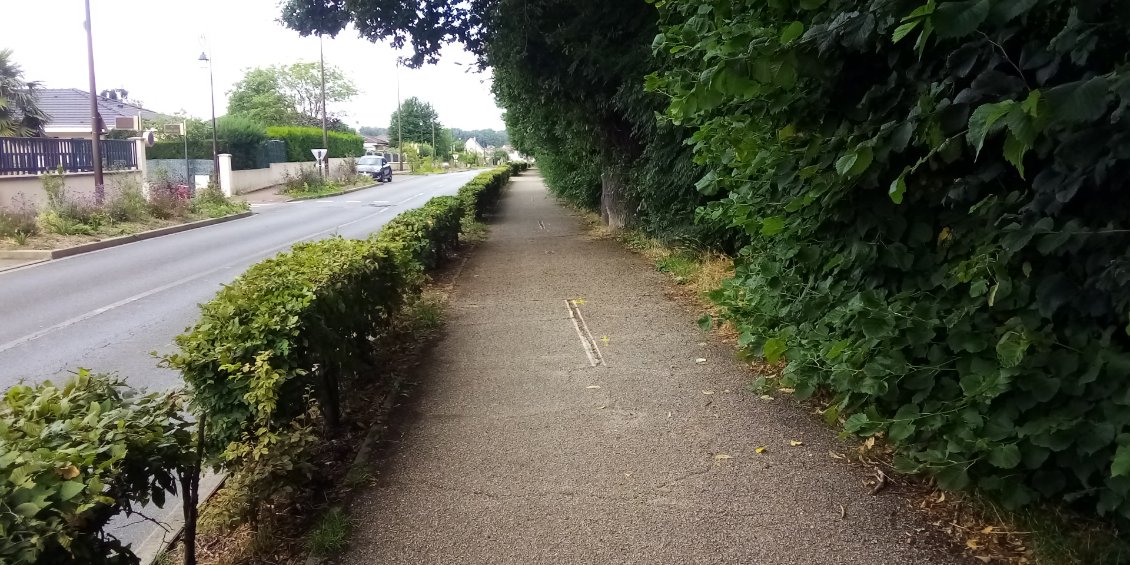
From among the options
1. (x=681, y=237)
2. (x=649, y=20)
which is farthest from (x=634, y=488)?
(x=649, y=20)

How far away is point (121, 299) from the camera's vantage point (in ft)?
35.8

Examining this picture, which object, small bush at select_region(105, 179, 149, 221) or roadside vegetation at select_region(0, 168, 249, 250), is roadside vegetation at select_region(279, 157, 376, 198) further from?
small bush at select_region(105, 179, 149, 221)

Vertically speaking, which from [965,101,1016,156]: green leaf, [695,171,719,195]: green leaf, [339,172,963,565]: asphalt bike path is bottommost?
[339,172,963,565]: asphalt bike path

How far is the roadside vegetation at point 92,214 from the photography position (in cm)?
1694

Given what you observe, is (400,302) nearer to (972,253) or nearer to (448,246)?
(972,253)

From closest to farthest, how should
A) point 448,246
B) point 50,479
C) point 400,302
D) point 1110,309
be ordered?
point 50,479 → point 1110,309 → point 400,302 → point 448,246

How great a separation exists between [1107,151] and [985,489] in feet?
5.13

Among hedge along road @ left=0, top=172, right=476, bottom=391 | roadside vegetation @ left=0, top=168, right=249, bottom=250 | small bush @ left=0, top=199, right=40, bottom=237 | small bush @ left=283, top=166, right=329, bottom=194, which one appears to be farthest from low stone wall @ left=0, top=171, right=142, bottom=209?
small bush @ left=283, top=166, right=329, bottom=194

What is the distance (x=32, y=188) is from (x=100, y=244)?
6766mm

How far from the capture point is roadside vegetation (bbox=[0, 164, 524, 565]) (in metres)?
2.32

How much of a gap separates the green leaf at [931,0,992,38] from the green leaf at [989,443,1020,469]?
66.0 inches

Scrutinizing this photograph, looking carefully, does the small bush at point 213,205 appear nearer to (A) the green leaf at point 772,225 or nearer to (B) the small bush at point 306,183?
(B) the small bush at point 306,183

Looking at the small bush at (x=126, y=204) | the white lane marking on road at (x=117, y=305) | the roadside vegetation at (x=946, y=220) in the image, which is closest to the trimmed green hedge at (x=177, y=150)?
the small bush at (x=126, y=204)

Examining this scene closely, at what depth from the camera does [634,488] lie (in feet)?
13.9
